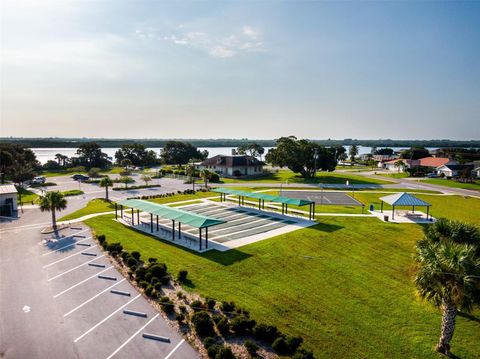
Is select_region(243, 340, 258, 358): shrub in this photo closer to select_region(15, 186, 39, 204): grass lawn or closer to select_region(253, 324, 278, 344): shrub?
select_region(253, 324, 278, 344): shrub

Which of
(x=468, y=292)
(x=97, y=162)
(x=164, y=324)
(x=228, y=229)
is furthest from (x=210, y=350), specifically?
(x=97, y=162)

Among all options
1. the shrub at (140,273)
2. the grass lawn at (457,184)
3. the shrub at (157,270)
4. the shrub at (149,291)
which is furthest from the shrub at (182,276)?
the grass lawn at (457,184)

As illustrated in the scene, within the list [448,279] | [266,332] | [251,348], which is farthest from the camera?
[266,332]

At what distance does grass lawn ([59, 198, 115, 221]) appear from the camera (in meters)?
39.9

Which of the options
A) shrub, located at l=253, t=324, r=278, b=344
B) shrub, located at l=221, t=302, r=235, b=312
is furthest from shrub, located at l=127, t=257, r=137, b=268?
shrub, located at l=253, t=324, r=278, b=344

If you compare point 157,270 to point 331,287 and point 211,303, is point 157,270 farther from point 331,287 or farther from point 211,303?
point 331,287

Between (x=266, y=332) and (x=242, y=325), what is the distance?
1303 mm

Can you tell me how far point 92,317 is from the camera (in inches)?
689

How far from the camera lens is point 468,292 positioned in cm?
1374

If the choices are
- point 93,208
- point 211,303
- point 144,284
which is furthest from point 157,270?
point 93,208

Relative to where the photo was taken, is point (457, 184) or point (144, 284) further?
point (457, 184)

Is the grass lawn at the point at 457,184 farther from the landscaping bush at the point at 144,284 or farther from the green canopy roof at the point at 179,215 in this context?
the landscaping bush at the point at 144,284

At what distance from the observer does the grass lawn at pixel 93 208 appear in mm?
39906

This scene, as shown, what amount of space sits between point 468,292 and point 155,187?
58.5 meters
